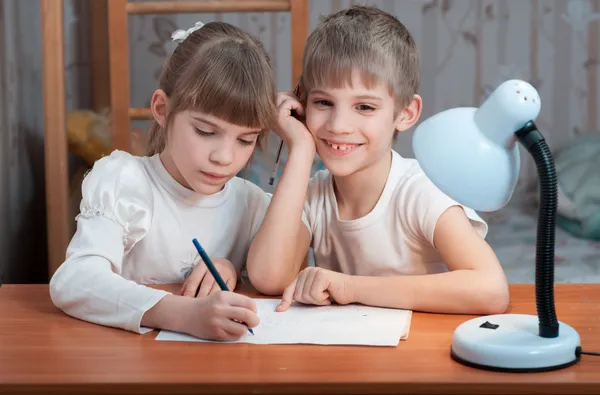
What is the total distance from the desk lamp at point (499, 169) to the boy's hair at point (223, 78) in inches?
16.5

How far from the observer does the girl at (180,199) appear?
1326 millimetres

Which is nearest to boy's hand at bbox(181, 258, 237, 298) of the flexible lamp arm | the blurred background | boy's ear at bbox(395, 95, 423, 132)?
boy's ear at bbox(395, 95, 423, 132)

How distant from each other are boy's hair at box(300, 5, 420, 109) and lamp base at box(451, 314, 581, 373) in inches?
19.1

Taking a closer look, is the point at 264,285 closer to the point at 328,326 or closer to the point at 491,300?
the point at 328,326

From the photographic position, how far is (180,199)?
1583 millimetres

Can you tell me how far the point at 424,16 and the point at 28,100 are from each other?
→ 1.34 metres

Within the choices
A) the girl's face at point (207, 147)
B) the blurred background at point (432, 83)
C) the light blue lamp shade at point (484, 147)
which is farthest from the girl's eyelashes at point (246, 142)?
the blurred background at point (432, 83)

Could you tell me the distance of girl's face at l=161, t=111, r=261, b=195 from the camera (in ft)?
4.79

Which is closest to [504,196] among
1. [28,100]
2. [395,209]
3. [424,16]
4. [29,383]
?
[395,209]

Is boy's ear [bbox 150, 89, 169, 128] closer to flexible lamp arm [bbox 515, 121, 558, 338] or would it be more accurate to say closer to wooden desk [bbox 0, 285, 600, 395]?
wooden desk [bbox 0, 285, 600, 395]

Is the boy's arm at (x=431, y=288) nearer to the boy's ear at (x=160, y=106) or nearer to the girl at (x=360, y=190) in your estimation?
the girl at (x=360, y=190)

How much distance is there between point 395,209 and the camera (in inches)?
61.4

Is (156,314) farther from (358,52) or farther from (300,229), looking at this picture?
(358,52)

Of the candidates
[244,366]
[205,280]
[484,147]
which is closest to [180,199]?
[205,280]
